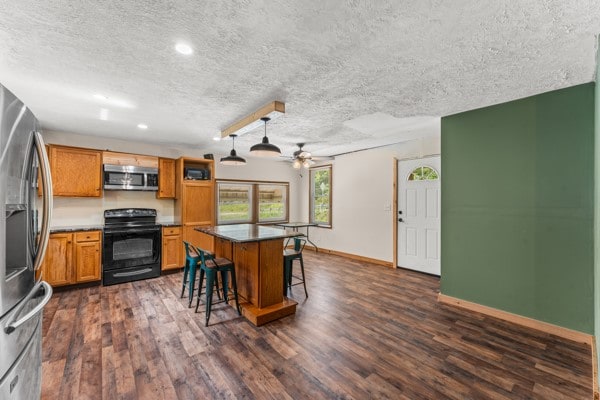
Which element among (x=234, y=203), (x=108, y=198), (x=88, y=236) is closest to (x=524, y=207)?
(x=234, y=203)

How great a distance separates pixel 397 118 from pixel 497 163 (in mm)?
1306

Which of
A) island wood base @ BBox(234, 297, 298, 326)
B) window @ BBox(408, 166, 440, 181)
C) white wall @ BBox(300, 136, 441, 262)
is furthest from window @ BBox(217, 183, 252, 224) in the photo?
window @ BBox(408, 166, 440, 181)

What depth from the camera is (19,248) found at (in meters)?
1.26

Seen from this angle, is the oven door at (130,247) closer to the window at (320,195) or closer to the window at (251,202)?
the window at (251,202)

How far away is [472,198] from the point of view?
323 cm

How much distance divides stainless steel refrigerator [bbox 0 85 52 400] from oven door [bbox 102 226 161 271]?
3129mm

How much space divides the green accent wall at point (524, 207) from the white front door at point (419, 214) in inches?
46.0

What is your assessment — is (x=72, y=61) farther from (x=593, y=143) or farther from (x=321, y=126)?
(x=593, y=143)

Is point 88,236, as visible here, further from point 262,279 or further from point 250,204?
point 250,204

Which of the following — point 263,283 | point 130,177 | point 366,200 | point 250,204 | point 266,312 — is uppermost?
point 130,177

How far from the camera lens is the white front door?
4.54 meters

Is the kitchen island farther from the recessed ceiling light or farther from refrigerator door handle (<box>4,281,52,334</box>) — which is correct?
the recessed ceiling light

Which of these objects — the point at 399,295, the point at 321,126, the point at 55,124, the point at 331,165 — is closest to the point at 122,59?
the point at 321,126

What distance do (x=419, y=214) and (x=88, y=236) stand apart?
5.61m
